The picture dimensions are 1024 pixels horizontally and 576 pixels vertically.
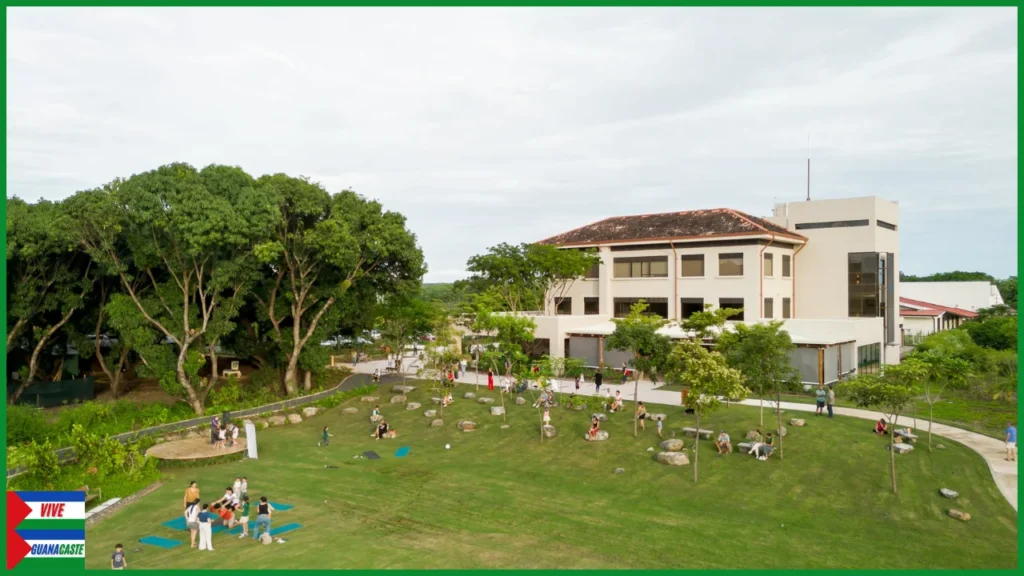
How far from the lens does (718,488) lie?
24672 mm

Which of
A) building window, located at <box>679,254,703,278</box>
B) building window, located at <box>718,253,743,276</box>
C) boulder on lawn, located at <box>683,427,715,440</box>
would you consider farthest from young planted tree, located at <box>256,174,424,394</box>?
building window, located at <box>718,253,743,276</box>

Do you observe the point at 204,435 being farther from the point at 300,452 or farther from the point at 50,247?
the point at 50,247

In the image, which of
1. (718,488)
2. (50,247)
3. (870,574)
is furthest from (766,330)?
(50,247)

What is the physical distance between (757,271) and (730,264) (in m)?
2.12

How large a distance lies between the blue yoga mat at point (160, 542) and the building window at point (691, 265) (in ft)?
135

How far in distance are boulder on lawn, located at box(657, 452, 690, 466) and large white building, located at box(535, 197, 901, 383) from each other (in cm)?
1993

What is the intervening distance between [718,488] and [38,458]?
25.8 metres

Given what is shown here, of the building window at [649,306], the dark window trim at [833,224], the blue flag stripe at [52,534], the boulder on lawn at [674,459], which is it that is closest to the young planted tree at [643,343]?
the boulder on lawn at [674,459]

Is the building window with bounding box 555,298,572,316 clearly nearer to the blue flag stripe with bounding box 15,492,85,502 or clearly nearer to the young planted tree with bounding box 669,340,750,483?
the young planted tree with bounding box 669,340,750,483

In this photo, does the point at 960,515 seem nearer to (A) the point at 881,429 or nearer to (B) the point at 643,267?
(A) the point at 881,429

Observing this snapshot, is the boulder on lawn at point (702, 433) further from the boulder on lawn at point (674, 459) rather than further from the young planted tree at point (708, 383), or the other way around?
the young planted tree at point (708, 383)

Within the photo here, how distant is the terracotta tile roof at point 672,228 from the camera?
50.3 metres

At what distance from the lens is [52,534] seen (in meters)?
16.4

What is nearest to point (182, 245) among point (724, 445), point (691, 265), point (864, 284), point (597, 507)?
point (597, 507)
